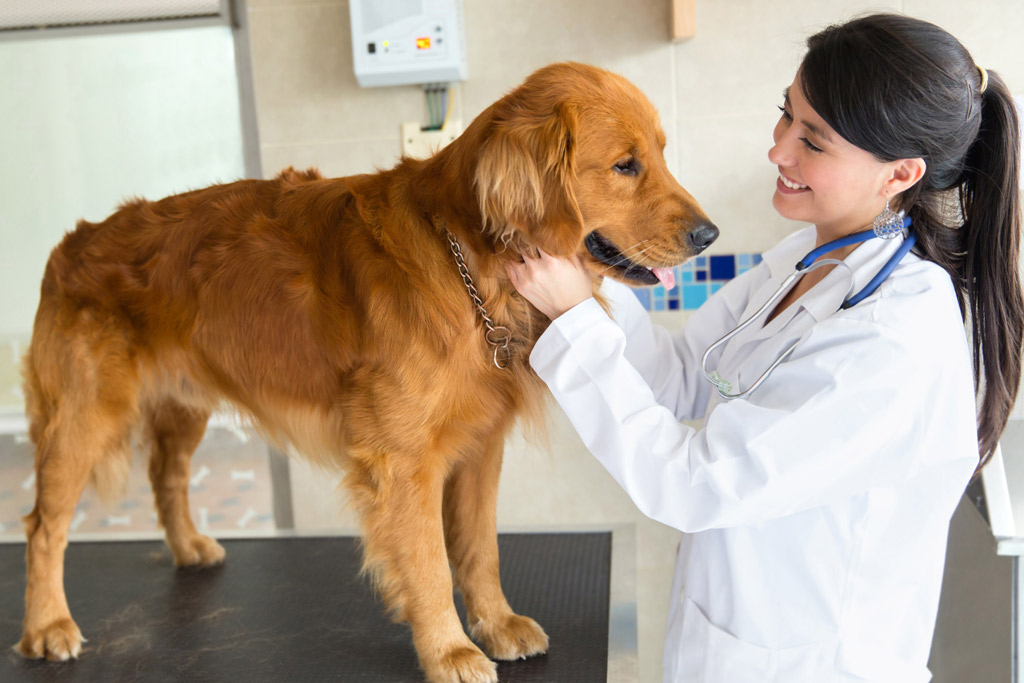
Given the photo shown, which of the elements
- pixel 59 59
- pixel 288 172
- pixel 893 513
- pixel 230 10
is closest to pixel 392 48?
pixel 230 10

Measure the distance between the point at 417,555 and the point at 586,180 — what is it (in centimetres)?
66

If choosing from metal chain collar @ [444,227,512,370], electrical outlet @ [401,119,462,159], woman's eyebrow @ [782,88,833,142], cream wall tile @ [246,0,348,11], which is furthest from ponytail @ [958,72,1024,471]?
cream wall tile @ [246,0,348,11]

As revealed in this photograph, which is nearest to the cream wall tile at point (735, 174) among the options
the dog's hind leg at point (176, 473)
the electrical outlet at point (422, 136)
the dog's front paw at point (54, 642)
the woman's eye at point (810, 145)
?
the electrical outlet at point (422, 136)

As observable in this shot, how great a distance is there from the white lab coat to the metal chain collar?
95 millimetres

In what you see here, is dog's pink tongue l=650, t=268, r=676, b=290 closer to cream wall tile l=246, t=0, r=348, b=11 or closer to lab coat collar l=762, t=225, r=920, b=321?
lab coat collar l=762, t=225, r=920, b=321

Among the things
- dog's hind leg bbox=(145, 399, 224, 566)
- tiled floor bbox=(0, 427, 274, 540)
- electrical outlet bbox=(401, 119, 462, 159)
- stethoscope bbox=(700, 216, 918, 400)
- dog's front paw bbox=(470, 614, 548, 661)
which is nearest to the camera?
stethoscope bbox=(700, 216, 918, 400)

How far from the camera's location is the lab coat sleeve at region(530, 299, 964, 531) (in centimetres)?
112

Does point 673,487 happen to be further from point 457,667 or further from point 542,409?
point 457,667

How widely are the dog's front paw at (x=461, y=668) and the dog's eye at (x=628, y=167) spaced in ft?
2.70

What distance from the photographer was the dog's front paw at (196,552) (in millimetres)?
2098

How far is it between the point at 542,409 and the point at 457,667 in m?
0.45

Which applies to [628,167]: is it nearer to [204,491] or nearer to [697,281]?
[697,281]

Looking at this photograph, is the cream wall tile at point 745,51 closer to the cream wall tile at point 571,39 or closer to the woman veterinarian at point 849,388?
the cream wall tile at point 571,39

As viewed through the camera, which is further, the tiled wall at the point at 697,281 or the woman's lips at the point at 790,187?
the tiled wall at the point at 697,281
